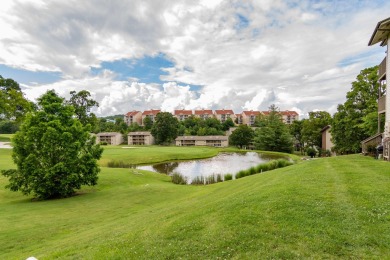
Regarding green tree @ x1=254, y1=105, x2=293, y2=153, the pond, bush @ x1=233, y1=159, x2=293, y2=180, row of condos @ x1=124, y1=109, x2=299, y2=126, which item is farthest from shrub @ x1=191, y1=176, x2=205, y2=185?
row of condos @ x1=124, y1=109, x2=299, y2=126

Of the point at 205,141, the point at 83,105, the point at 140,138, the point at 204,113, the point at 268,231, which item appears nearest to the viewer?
the point at 268,231

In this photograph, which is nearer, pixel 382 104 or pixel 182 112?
pixel 382 104

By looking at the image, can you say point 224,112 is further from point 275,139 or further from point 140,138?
point 275,139

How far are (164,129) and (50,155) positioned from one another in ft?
249

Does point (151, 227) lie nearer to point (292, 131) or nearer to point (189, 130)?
point (292, 131)

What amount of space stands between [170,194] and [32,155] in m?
10.2

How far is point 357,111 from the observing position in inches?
1262

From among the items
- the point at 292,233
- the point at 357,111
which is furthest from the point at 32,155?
the point at 357,111

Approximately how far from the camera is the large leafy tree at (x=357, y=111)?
2898cm

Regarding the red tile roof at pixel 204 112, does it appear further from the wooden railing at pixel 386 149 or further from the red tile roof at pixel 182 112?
the wooden railing at pixel 386 149

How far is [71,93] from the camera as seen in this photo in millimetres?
56281

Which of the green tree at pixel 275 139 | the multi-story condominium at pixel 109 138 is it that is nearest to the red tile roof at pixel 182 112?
the multi-story condominium at pixel 109 138

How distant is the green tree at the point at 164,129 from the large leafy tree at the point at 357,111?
64.9 m

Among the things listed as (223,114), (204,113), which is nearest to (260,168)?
(223,114)
